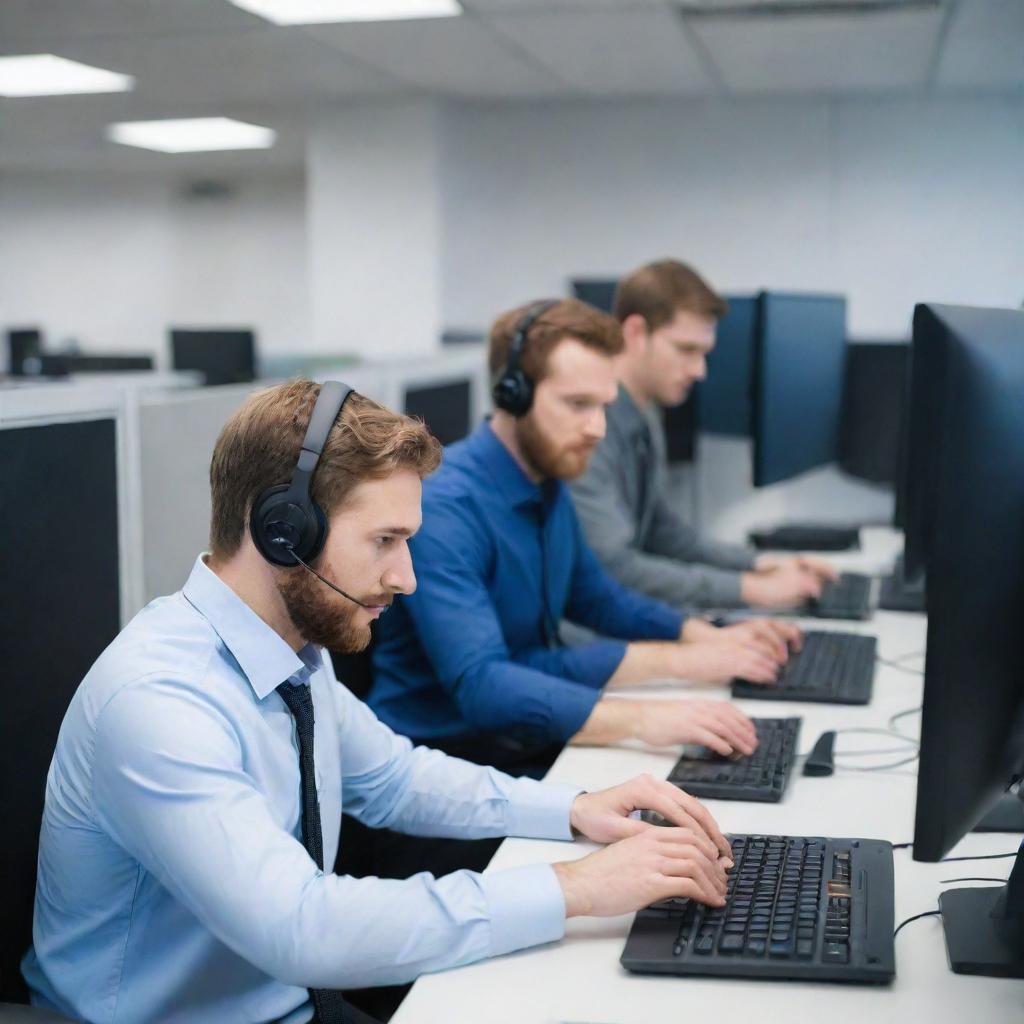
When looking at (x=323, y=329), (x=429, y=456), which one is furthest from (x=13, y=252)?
(x=429, y=456)

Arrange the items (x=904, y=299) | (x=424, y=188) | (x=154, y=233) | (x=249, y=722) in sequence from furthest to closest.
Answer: (x=154, y=233) < (x=424, y=188) < (x=904, y=299) < (x=249, y=722)

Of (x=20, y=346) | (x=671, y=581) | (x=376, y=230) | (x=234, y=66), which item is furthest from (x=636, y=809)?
(x=20, y=346)

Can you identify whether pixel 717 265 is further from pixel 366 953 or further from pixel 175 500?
pixel 366 953

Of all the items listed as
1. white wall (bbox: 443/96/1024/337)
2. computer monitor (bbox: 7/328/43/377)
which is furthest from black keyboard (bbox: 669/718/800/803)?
computer monitor (bbox: 7/328/43/377)

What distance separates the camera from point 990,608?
84 cm

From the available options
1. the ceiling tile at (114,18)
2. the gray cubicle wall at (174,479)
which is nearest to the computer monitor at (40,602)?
the gray cubicle wall at (174,479)

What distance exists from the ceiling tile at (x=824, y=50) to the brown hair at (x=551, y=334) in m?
1.86

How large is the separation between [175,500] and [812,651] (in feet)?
3.25

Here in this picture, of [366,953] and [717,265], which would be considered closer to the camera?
[366,953]

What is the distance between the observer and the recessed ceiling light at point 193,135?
5.68 meters

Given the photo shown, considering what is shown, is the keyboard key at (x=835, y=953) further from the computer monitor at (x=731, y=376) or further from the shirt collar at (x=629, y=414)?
the computer monitor at (x=731, y=376)

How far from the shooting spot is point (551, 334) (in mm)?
1827

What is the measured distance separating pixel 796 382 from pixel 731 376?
0.62 meters

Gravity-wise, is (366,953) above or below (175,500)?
below
